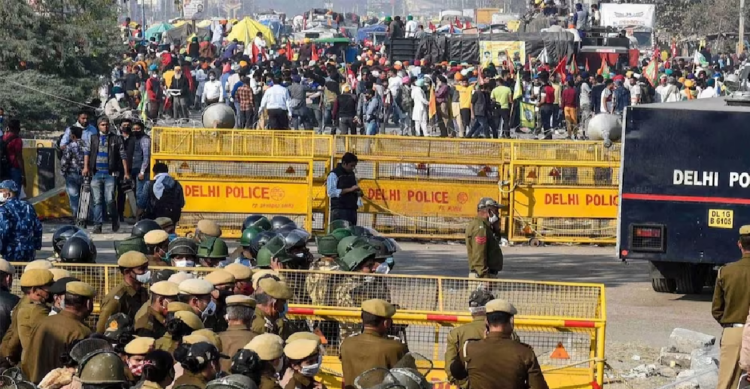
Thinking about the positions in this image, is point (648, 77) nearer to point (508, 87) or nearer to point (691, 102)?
point (508, 87)

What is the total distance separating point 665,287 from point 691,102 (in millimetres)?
2138

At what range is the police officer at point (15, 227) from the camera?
14641 millimetres

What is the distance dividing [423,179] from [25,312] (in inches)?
495

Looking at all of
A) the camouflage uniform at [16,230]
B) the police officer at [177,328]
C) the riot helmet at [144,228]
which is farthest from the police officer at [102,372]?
the camouflage uniform at [16,230]

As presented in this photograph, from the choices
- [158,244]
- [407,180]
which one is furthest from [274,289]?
[407,180]

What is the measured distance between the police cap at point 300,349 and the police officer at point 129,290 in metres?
2.75

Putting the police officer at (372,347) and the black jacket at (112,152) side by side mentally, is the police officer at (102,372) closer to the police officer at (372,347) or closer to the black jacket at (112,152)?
the police officer at (372,347)

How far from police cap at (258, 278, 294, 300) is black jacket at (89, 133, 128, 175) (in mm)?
11348

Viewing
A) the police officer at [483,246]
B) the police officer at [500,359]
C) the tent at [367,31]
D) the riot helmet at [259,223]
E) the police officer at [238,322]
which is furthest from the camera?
the tent at [367,31]

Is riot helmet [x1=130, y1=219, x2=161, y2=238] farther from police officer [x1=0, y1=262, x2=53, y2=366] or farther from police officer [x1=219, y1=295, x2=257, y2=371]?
police officer [x1=219, y1=295, x2=257, y2=371]

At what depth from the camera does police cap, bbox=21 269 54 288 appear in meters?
10.5

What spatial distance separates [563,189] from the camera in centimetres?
2227

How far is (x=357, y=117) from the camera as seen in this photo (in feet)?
115

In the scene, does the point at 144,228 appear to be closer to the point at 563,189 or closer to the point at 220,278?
the point at 220,278
